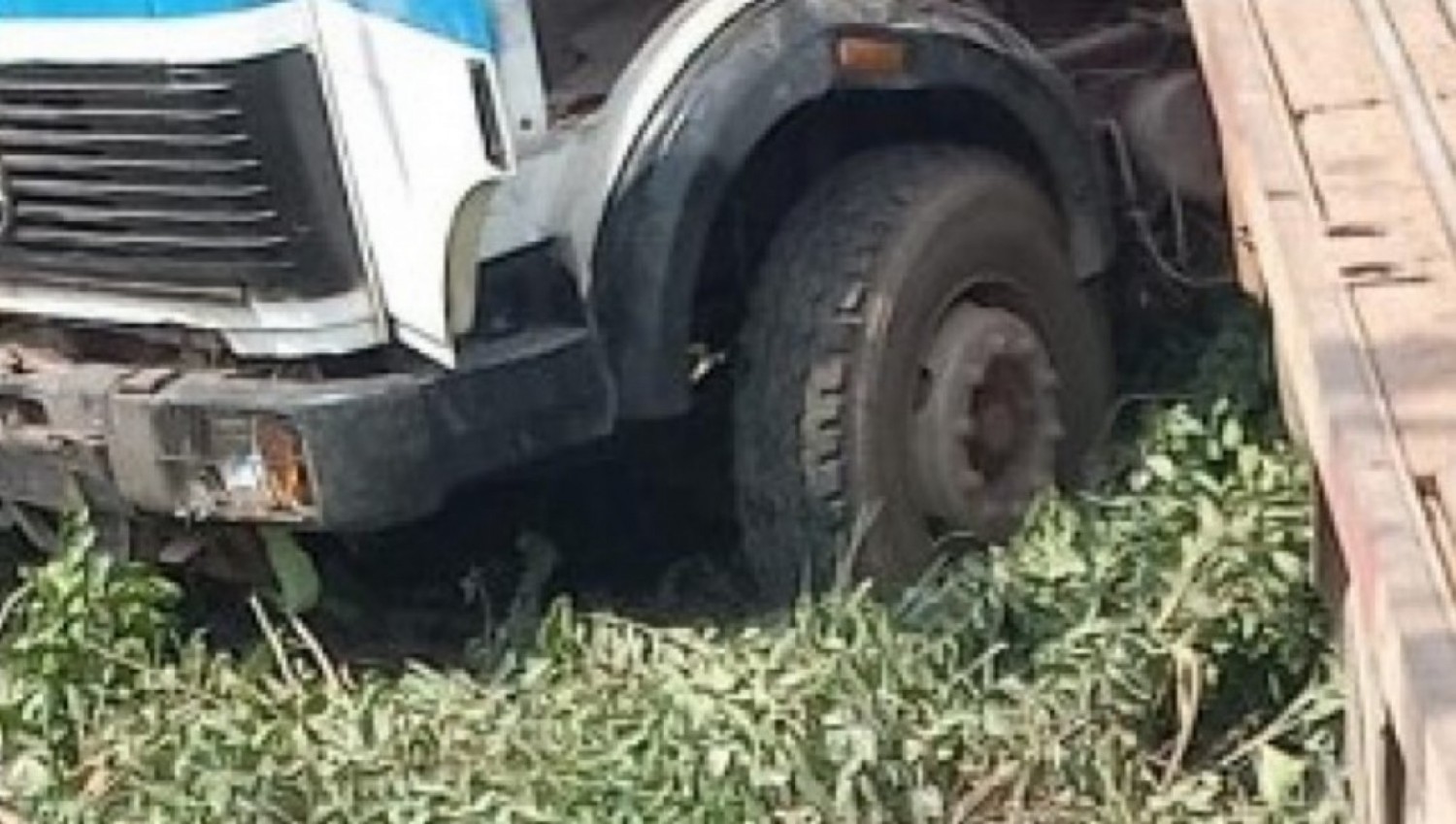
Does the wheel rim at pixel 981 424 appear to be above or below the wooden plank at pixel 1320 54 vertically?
below

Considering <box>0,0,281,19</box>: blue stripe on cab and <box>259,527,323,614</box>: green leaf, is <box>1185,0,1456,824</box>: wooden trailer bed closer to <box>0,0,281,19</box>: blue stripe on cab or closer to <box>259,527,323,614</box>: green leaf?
<box>0,0,281,19</box>: blue stripe on cab

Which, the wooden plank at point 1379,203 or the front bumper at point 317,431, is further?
the front bumper at point 317,431

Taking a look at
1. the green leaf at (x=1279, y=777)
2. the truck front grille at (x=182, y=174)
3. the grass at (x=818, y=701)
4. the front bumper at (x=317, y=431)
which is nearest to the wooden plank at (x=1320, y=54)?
the grass at (x=818, y=701)

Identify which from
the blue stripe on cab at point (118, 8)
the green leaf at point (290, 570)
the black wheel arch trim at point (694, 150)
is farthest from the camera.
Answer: the green leaf at point (290, 570)

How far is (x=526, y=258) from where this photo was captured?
5621mm

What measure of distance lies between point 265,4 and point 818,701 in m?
1.31

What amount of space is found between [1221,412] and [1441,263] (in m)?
1.98

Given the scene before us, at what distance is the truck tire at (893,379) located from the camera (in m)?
5.84

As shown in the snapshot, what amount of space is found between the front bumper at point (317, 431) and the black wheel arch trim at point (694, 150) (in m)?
0.09

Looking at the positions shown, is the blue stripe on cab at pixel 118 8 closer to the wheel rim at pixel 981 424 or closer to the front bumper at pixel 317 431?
the front bumper at pixel 317 431

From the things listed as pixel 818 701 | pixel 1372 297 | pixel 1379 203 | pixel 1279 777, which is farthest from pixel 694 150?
pixel 1372 297

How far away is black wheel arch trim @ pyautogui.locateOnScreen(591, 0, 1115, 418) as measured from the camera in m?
5.60

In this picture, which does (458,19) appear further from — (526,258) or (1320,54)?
(1320,54)

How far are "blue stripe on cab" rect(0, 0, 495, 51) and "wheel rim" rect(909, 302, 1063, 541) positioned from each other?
3.84 ft
